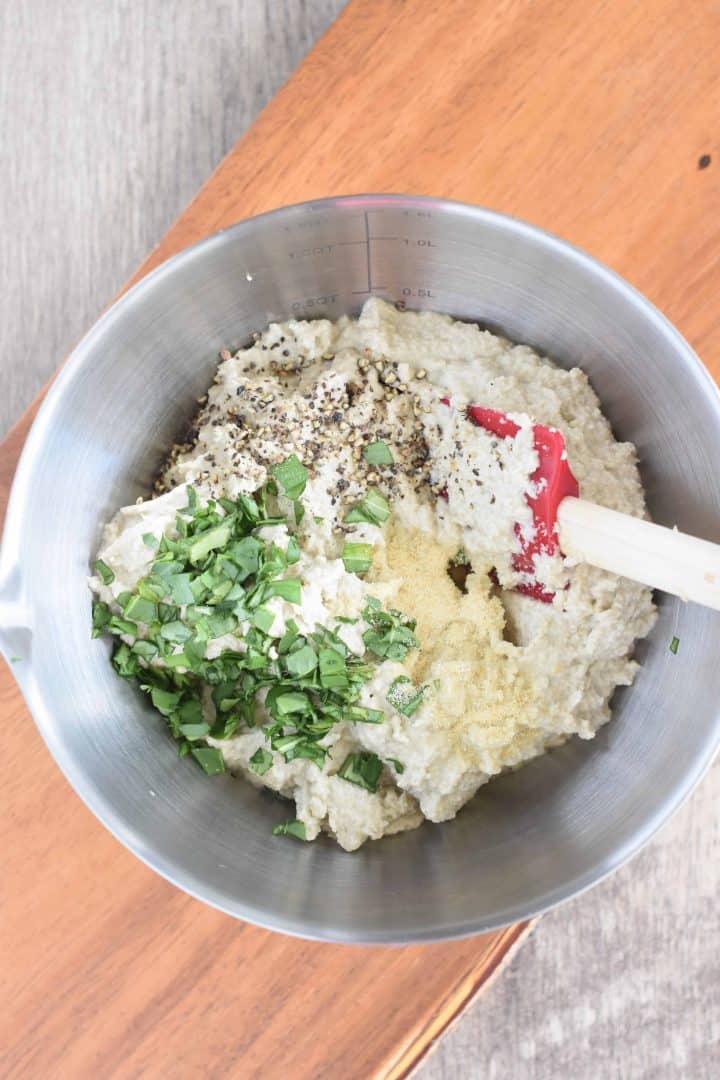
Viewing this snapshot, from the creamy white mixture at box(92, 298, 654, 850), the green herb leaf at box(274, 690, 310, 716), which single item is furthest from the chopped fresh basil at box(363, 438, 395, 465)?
the green herb leaf at box(274, 690, 310, 716)

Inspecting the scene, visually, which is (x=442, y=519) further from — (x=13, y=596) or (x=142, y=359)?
(x=13, y=596)

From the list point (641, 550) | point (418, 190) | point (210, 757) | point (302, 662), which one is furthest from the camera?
point (418, 190)

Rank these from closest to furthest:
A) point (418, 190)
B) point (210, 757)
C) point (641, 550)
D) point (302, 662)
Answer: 1. point (641, 550)
2. point (302, 662)
3. point (210, 757)
4. point (418, 190)

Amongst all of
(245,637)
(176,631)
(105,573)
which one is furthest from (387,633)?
(105,573)

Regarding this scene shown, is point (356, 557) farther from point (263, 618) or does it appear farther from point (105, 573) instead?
point (105, 573)

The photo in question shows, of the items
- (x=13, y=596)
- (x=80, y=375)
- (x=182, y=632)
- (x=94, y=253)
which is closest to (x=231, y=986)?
(x=182, y=632)

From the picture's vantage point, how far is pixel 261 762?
4.95ft

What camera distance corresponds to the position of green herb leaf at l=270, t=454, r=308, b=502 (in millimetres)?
1496

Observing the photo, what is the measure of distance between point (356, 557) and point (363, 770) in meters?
0.35

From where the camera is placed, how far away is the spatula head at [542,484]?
4.58 ft

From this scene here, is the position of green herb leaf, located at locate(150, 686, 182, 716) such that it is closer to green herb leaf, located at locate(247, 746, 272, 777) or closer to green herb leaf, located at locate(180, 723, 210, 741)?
green herb leaf, located at locate(180, 723, 210, 741)

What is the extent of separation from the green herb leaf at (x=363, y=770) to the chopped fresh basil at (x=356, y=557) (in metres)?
0.32

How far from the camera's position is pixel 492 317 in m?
1.58

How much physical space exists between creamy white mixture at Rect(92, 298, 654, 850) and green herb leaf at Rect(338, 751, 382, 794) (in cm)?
1
